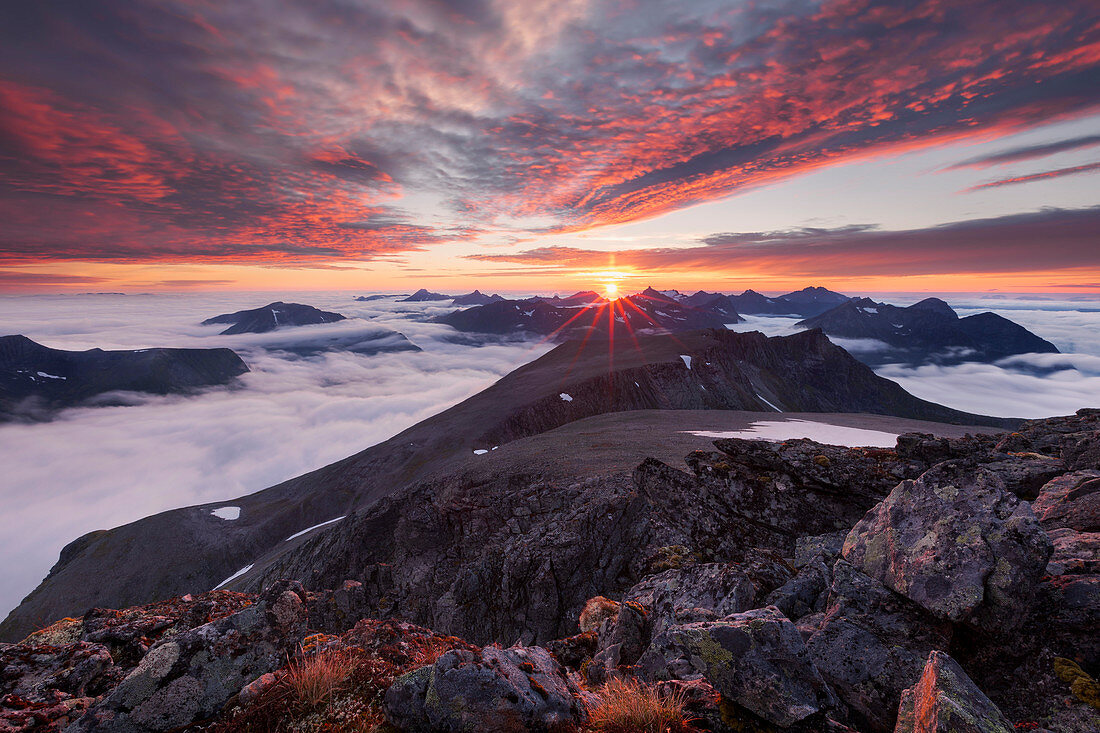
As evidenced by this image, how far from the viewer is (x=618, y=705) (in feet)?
18.5

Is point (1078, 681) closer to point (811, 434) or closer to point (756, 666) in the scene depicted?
point (756, 666)

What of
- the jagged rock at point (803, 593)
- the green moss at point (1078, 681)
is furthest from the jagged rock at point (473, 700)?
the green moss at point (1078, 681)

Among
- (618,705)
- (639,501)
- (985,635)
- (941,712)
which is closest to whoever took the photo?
(941,712)

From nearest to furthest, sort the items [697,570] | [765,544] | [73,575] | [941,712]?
[941,712] < [697,570] < [765,544] < [73,575]

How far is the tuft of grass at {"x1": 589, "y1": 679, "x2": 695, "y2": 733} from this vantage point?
17.9 feet

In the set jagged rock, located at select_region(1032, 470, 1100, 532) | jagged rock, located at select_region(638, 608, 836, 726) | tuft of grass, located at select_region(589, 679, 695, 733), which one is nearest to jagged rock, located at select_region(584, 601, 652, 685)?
jagged rock, located at select_region(638, 608, 836, 726)

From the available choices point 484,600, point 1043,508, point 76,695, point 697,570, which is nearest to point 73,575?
point 484,600

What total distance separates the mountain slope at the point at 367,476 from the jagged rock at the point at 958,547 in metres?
71.5

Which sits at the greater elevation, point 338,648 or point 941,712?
point 941,712

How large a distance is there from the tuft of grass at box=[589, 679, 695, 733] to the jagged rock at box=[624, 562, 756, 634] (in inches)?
114

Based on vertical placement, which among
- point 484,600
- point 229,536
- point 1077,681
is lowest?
point 229,536

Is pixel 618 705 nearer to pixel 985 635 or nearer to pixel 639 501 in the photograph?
pixel 985 635

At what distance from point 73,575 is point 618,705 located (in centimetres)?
14989

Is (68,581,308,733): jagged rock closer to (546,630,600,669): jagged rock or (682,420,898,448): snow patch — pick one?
(546,630,600,669): jagged rock
